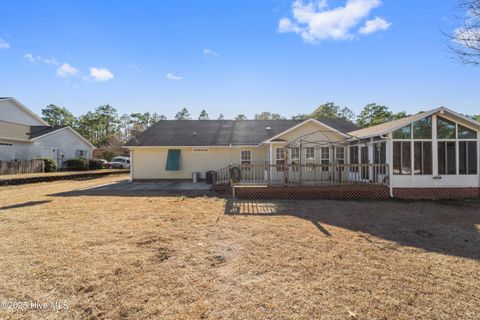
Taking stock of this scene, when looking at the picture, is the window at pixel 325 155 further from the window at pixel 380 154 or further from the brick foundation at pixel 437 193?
the brick foundation at pixel 437 193

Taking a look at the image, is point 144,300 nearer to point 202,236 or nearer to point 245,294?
point 245,294

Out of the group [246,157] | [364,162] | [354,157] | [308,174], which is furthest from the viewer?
[246,157]

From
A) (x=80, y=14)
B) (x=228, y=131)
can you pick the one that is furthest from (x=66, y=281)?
(x=228, y=131)

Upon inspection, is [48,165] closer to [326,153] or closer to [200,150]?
[200,150]

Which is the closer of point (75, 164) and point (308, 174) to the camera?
point (308, 174)

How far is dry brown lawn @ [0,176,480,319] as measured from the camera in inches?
117

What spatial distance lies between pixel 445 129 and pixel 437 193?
110 inches

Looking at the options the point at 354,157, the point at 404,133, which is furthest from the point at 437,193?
the point at 354,157

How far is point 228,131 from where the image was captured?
1948 cm

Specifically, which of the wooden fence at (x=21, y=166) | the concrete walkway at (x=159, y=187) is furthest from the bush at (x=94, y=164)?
the concrete walkway at (x=159, y=187)

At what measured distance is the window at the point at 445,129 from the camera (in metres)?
10.7

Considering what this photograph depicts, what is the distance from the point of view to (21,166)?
20109mm

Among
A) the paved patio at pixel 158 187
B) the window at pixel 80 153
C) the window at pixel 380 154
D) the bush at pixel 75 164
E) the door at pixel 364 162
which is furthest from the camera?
the window at pixel 80 153

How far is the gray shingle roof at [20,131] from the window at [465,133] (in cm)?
3125
